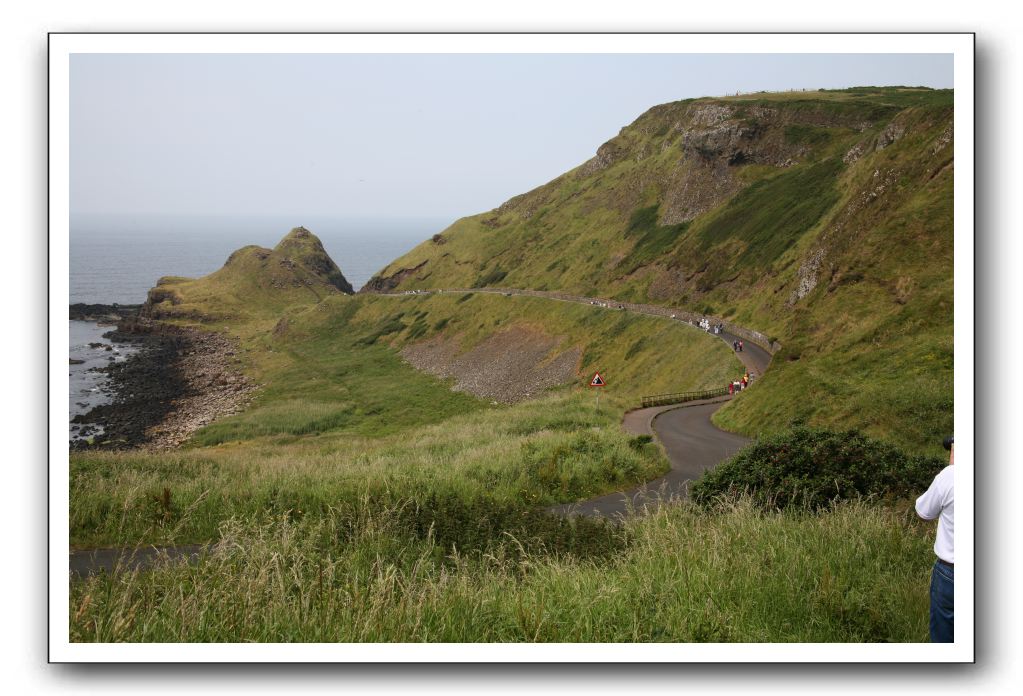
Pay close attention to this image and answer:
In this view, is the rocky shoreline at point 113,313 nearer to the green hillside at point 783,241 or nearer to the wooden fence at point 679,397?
the green hillside at point 783,241

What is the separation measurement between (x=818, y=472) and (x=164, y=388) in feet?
218

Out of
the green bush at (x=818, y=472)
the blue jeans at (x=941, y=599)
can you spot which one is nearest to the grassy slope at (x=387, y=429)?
the green bush at (x=818, y=472)

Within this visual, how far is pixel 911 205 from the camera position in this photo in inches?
1283

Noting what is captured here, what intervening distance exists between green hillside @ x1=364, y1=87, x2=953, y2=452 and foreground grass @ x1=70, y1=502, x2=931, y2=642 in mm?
9886

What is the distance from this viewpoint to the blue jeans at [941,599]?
6383 millimetres

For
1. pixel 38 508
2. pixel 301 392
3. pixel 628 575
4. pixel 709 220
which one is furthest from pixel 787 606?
pixel 709 220

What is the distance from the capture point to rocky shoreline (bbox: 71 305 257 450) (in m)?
49.5

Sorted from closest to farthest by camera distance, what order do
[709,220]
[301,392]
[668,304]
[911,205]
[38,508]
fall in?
[38,508] < [911,205] < [301,392] < [668,304] < [709,220]

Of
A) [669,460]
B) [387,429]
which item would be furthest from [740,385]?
[387,429]

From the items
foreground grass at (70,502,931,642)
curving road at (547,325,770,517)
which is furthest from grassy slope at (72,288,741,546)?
foreground grass at (70,502,931,642)

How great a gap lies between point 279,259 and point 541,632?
154783 mm

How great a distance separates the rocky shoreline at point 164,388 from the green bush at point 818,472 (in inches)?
960

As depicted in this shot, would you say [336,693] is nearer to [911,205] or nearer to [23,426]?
[23,426]
